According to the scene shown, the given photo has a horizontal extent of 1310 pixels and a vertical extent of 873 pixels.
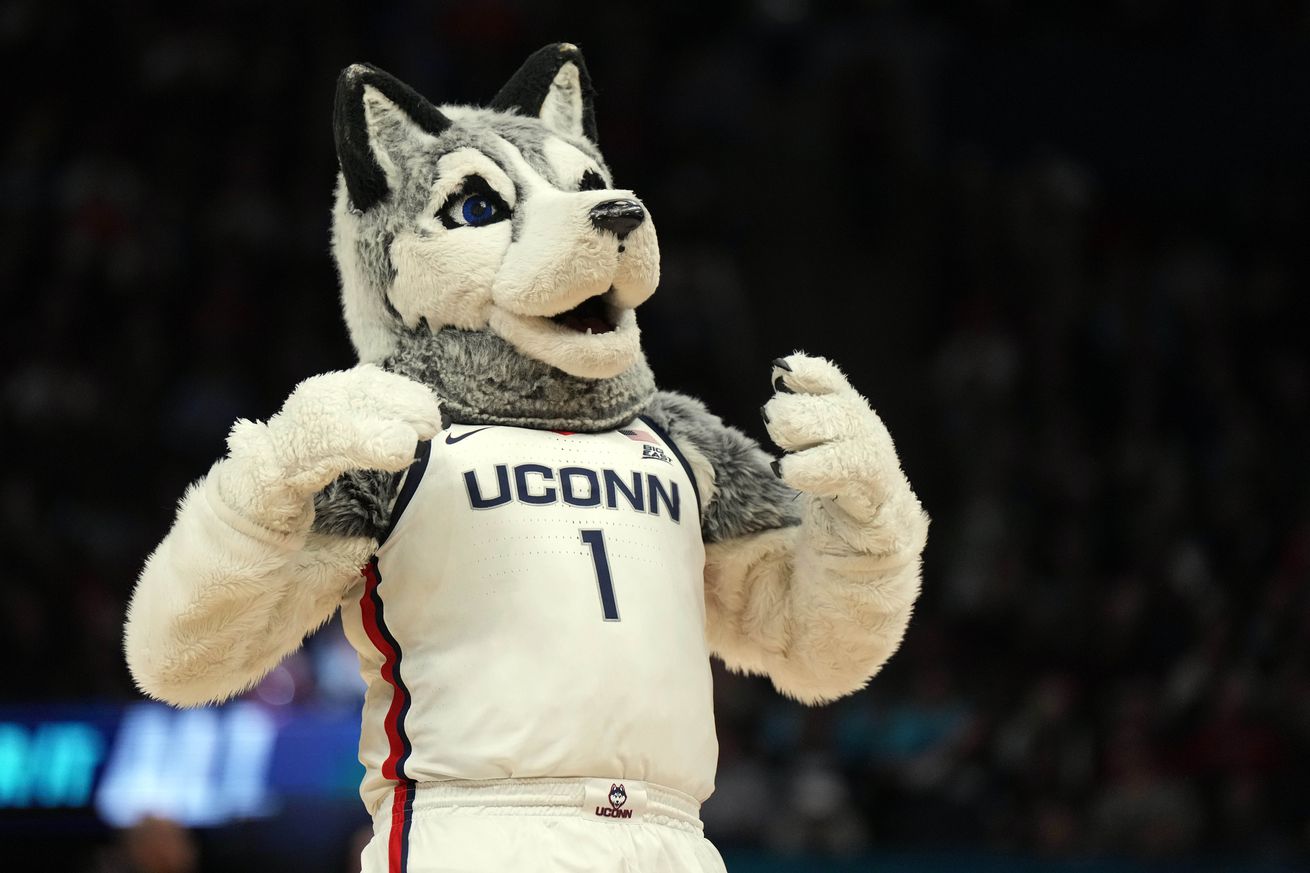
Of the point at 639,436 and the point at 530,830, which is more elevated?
the point at 639,436

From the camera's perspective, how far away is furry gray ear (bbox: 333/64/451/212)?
2830 millimetres

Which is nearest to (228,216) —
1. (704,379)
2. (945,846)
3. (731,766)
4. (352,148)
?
(704,379)

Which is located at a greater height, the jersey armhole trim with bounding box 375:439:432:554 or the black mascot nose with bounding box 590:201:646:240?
the black mascot nose with bounding box 590:201:646:240

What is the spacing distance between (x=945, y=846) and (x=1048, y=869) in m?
0.71

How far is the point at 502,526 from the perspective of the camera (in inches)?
104

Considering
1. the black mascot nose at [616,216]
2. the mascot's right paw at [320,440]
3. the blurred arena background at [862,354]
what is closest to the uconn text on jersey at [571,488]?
the mascot's right paw at [320,440]

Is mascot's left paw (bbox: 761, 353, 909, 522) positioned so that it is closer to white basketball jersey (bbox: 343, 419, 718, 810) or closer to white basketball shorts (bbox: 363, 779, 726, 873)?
white basketball jersey (bbox: 343, 419, 718, 810)

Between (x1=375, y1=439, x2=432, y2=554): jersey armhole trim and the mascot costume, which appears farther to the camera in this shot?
(x1=375, y1=439, x2=432, y2=554): jersey armhole trim

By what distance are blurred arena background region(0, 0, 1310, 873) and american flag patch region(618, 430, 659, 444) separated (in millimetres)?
2895

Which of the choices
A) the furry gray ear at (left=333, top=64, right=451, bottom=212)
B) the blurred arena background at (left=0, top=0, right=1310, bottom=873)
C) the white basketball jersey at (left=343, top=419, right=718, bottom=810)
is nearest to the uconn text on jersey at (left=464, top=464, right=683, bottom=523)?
the white basketball jersey at (left=343, top=419, right=718, bottom=810)

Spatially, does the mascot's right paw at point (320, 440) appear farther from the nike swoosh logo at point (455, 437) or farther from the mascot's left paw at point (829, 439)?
the mascot's left paw at point (829, 439)

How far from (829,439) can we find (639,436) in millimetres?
328

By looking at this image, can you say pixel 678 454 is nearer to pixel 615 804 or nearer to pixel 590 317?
pixel 590 317

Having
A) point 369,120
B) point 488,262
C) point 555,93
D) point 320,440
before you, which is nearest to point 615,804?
point 320,440
